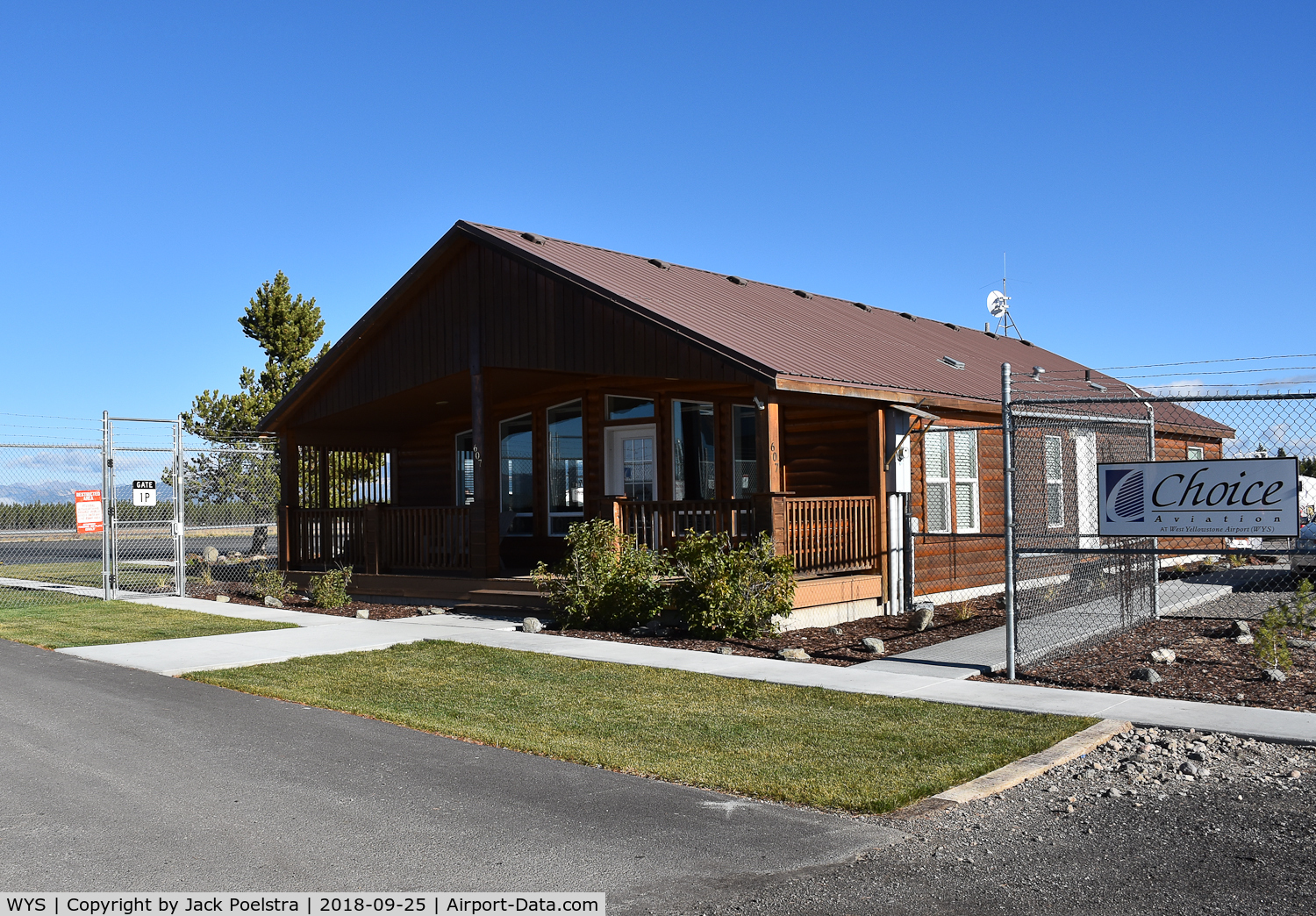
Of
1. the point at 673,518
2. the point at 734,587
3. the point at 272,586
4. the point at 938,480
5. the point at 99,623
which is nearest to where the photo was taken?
the point at 734,587

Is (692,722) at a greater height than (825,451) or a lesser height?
lesser

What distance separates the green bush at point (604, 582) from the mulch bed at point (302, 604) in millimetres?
2819

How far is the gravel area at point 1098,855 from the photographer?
14.1 feet

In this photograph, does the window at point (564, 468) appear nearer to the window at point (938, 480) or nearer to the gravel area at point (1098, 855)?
the window at point (938, 480)

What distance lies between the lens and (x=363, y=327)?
1698 centimetres

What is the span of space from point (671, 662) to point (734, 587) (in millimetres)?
1688

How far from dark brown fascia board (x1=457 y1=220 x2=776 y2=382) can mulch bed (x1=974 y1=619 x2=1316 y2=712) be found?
4230 mm

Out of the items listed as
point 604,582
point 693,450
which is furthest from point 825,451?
point 604,582

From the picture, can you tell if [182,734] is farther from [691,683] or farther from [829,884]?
[829,884]

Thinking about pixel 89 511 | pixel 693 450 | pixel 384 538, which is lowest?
pixel 384 538

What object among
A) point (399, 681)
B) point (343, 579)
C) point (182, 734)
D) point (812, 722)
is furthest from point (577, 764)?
point (343, 579)

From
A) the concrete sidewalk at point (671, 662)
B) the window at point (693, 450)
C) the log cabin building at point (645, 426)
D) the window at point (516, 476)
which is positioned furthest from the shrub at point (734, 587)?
the window at point (516, 476)

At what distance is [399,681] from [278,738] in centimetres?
229

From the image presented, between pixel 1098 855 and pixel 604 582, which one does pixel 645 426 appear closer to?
pixel 604 582
